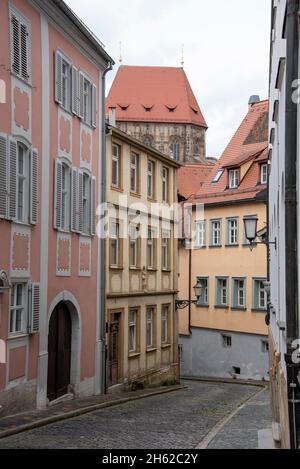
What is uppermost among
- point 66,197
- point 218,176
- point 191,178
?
point 191,178

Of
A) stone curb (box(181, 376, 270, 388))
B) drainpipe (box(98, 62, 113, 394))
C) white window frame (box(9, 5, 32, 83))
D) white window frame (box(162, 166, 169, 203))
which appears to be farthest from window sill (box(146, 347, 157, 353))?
white window frame (box(9, 5, 32, 83))

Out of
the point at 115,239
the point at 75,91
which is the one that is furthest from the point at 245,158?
the point at 75,91

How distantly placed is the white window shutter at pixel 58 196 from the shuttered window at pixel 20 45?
2.58 metres

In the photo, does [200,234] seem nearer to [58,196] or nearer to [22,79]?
[58,196]

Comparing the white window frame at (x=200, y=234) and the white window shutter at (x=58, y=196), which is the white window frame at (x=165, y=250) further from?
the white window shutter at (x=58, y=196)

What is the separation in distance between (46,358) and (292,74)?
446 inches

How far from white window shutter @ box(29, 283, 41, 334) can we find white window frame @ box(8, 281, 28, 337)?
16cm

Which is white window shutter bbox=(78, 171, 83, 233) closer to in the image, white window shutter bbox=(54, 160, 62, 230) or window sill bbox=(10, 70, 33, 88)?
white window shutter bbox=(54, 160, 62, 230)

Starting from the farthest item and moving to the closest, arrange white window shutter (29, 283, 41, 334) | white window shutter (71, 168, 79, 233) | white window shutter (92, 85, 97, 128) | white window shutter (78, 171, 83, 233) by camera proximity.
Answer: white window shutter (92, 85, 97, 128)
white window shutter (78, 171, 83, 233)
white window shutter (71, 168, 79, 233)
white window shutter (29, 283, 41, 334)

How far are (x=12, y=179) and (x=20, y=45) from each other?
9.67 ft

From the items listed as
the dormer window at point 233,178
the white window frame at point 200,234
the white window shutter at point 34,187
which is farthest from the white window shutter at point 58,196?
the white window frame at point 200,234

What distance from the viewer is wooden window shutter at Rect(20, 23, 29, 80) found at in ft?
51.5

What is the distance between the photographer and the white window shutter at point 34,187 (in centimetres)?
1605

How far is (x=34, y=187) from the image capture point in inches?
640
